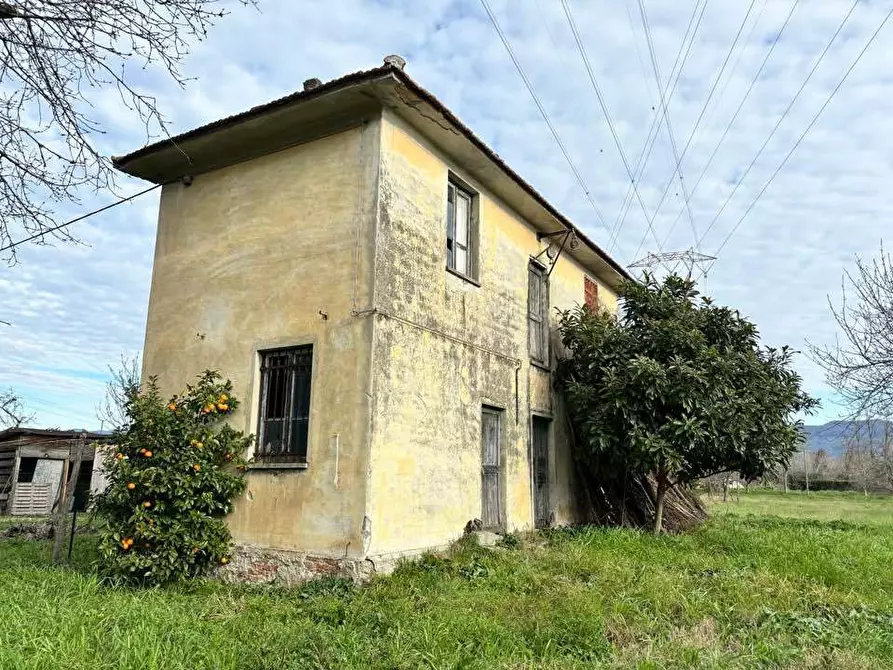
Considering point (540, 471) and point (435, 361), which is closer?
point (435, 361)

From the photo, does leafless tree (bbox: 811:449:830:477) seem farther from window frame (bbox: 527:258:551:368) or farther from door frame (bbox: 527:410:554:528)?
window frame (bbox: 527:258:551:368)

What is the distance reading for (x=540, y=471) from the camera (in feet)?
39.2

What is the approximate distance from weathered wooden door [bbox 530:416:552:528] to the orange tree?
5350 millimetres

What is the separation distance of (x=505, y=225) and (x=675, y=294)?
3.87 m

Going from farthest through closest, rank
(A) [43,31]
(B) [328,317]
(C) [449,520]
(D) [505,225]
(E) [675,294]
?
(E) [675,294] < (D) [505,225] < (C) [449,520] < (B) [328,317] < (A) [43,31]

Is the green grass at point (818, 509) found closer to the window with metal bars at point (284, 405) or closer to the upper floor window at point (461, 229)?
the upper floor window at point (461, 229)

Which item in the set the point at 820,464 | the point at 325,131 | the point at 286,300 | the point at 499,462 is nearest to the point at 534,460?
the point at 499,462

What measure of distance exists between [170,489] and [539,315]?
7373 mm

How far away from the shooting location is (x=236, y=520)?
331 inches

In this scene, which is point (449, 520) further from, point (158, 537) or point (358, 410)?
point (158, 537)

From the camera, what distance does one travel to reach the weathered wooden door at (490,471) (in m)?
10.0

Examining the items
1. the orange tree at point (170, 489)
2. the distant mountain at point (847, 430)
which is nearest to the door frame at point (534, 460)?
the distant mountain at point (847, 430)

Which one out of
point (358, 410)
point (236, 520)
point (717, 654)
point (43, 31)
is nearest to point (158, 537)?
point (236, 520)

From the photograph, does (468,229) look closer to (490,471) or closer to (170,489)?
(490,471)
